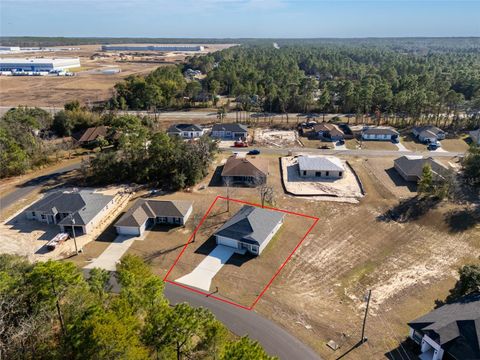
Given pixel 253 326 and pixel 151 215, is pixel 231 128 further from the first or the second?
pixel 253 326

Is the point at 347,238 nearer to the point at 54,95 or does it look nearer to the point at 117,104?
the point at 117,104

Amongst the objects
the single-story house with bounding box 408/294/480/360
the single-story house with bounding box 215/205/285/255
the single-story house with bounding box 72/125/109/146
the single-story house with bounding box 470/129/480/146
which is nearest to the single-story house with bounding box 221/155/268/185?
the single-story house with bounding box 215/205/285/255

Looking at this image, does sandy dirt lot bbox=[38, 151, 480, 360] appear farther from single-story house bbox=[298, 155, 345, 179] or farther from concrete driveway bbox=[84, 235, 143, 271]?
single-story house bbox=[298, 155, 345, 179]

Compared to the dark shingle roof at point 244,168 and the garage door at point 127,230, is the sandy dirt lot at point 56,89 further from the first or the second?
the garage door at point 127,230

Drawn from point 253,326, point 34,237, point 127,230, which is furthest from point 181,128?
point 253,326

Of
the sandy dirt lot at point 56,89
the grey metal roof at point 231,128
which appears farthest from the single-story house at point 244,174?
the sandy dirt lot at point 56,89
